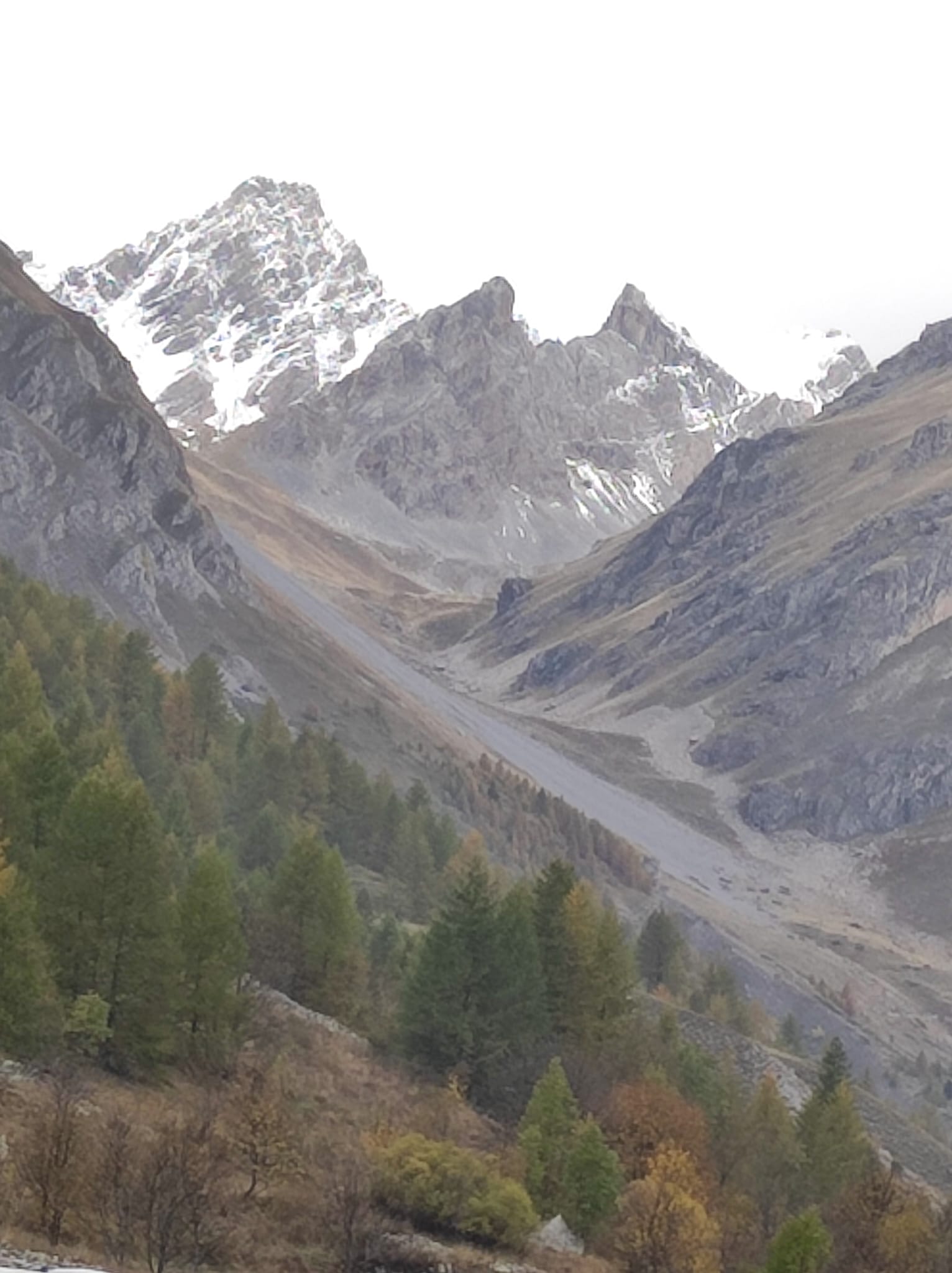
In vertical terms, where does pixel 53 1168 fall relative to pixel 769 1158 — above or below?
above

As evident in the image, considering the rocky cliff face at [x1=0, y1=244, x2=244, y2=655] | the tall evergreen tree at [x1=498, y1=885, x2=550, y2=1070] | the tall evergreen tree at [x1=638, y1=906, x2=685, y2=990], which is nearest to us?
the tall evergreen tree at [x1=498, y1=885, x2=550, y2=1070]

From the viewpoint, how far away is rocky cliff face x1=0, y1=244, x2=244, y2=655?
16800cm

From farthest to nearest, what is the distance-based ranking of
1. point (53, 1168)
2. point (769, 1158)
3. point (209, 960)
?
point (769, 1158), point (209, 960), point (53, 1168)

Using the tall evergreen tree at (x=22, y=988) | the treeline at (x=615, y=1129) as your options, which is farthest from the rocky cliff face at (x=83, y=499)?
the tall evergreen tree at (x=22, y=988)

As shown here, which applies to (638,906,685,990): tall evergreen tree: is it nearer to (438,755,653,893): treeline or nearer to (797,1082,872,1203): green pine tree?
(797,1082,872,1203): green pine tree

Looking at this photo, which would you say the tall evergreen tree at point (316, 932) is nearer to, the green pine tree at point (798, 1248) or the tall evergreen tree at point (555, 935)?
the tall evergreen tree at point (555, 935)

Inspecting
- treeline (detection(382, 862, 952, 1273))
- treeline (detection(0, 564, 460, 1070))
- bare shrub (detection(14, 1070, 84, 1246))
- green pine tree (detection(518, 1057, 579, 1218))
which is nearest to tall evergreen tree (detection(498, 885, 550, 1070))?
treeline (detection(382, 862, 952, 1273))

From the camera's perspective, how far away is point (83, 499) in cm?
17850

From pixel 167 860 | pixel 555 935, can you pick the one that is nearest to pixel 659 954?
pixel 555 935

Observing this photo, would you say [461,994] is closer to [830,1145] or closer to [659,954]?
[830,1145]

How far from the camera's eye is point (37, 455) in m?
177

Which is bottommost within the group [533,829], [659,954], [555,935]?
[533,829]

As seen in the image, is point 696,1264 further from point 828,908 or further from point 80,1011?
point 828,908

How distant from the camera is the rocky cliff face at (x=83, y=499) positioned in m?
168
